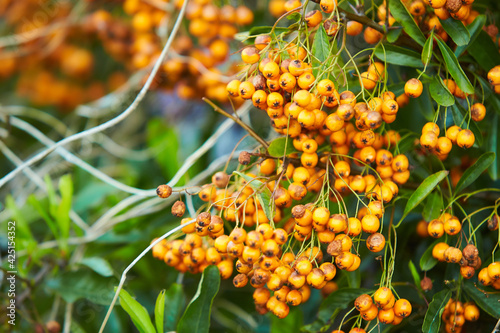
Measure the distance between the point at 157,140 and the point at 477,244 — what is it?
32.8 inches

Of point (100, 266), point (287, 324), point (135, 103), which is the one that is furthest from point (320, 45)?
point (100, 266)

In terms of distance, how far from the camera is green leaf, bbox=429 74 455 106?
586mm

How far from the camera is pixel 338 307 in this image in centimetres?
68

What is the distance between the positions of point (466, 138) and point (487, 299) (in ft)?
0.79

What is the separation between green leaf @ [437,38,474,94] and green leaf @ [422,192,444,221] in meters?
0.16

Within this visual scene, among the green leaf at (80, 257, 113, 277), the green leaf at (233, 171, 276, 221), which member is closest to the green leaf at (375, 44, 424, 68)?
the green leaf at (233, 171, 276, 221)

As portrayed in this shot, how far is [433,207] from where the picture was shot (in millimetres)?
646

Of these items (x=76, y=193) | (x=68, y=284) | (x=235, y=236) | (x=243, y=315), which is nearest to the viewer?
(x=235, y=236)

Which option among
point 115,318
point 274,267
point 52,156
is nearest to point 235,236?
point 274,267

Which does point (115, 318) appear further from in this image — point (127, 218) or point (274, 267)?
point (274, 267)

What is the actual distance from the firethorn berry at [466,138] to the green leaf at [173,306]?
528mm

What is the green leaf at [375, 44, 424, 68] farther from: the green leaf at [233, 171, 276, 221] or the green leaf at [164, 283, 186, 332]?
the green leaf at [164, 283, 186, 332]

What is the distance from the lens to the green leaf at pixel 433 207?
2.11 ft

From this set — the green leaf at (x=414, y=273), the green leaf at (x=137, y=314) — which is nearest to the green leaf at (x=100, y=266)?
the green leaf at (x=137, y=314)
